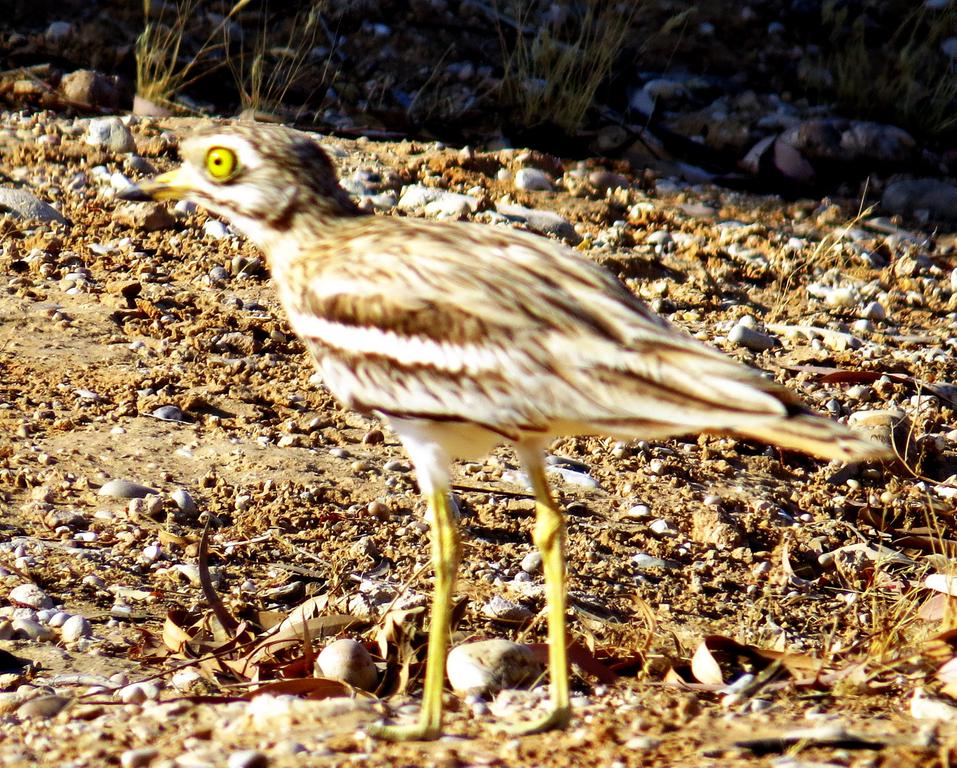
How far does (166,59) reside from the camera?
804 centimetres

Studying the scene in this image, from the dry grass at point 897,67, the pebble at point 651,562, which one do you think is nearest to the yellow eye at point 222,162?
the pebble at point 651,562

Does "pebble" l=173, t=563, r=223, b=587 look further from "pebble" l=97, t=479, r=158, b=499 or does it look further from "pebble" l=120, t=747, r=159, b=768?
"pebble" l=120, t=747, r=159, b=768

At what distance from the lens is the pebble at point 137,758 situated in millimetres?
2672

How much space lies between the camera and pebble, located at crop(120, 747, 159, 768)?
2.67m

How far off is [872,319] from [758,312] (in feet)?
1.69

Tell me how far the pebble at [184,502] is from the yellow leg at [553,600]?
152cm

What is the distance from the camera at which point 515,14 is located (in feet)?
30.4

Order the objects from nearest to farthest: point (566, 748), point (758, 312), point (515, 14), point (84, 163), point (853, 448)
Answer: point (853, 448)
point (566, 748)
point (758, 312)
point (84, 163)
point (515, 14)

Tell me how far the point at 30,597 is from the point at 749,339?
3088mm

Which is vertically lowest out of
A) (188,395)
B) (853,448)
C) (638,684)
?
(188,395)

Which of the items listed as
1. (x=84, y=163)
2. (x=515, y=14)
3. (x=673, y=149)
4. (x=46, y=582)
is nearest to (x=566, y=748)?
(x=46, y=582)

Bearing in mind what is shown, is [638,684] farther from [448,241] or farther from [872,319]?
[872,319]

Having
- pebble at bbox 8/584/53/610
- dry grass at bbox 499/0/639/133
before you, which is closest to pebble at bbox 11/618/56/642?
pebble at bbox 8/584/53/610

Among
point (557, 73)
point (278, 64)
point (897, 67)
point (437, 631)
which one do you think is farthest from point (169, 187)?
point (897, 67)
